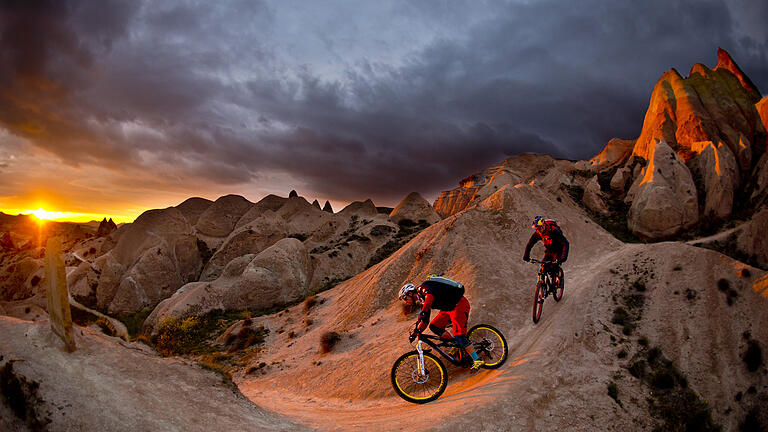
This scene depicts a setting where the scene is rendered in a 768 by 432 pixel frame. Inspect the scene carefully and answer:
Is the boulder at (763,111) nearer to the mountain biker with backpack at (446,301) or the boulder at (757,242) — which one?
the boulder at (757,242)

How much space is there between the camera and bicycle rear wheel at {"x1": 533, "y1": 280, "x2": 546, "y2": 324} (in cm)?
1070

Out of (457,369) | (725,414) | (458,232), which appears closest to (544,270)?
(457,369)

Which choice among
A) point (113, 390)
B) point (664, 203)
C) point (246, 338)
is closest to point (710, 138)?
point (664, 203)

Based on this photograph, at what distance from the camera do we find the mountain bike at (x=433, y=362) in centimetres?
781

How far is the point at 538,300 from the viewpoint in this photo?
36.0 ft

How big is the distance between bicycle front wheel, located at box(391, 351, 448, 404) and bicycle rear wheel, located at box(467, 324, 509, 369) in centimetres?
113

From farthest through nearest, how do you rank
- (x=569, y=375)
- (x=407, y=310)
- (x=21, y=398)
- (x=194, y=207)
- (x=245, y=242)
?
(x=194, y=207)
(x=245, y=242)
(x=407, y=310)
(x=569, y=375)
(x=21, y=398)

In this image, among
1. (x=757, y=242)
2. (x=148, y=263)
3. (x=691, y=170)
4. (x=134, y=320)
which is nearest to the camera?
(x=757, y=242)

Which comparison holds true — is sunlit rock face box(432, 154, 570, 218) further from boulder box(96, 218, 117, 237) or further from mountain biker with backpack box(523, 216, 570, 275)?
boulder box(96, 218, 117, 237)

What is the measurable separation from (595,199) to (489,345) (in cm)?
3725

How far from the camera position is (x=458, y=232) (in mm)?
19906

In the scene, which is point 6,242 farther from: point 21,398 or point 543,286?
point 543,286

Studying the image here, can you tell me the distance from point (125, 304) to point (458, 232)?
36800mm

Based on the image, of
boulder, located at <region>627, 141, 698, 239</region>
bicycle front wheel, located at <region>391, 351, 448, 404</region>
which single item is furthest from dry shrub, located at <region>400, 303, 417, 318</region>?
boulder, located at <region>627, 141, 698, 239</region>
